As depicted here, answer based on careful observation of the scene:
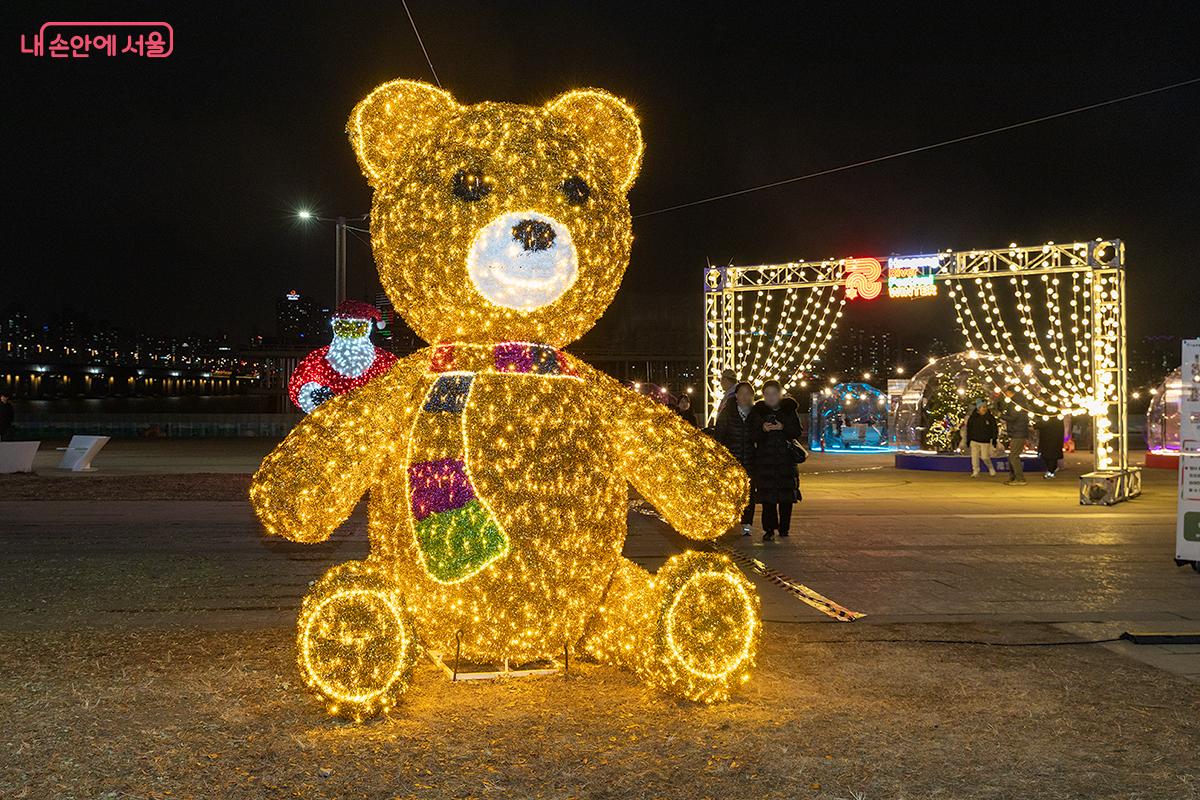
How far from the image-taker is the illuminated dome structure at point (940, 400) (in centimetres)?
2223

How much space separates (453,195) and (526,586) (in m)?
1.69

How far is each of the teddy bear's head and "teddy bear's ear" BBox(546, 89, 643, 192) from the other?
0.44 feet

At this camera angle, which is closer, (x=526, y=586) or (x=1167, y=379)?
(x=526, y=586)

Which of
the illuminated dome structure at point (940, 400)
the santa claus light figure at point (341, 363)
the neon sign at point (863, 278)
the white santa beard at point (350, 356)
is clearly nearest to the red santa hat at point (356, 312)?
the santa claus light figure at point (341, 363)

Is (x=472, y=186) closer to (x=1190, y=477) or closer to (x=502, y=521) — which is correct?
(x=502, y=521)

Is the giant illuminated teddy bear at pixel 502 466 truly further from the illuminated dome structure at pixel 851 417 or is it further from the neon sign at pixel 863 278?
the illuminated dome structure at pixel 851 417

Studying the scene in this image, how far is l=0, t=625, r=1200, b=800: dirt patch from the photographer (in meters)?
3.36

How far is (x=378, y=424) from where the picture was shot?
4.26 meters

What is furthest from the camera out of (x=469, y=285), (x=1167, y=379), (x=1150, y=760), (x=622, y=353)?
(x=622, y=353)

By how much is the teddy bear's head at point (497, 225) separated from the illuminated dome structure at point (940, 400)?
18.4m

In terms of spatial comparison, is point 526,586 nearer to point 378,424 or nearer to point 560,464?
point 560,464

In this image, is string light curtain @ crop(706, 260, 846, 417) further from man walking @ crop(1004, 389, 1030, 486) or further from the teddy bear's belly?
the teddy bear's belly

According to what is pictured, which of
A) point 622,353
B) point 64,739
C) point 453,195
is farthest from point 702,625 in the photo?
point 622,353

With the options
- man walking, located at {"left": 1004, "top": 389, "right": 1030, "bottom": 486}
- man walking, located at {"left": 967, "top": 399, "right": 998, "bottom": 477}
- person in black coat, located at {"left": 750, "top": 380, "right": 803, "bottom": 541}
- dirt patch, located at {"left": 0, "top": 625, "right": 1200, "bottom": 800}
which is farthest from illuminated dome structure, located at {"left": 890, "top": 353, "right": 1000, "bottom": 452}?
dirt patch, located at {"left": 0, "top": 625, "right": 1200, "bottom": 800}
